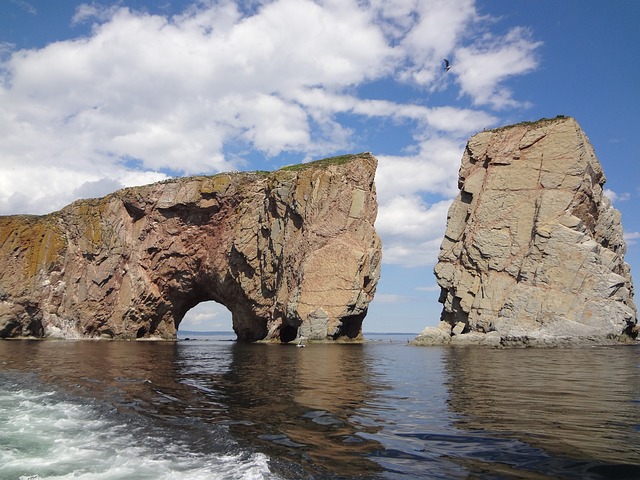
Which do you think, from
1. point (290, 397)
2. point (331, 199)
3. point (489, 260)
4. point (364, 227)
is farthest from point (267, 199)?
point (290, 397)

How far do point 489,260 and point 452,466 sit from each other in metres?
49.6

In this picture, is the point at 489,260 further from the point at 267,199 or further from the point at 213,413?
the point at 213,413

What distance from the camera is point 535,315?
1912 inches

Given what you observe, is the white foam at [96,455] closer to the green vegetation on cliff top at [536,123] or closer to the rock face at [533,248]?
the rock face at [533,248]

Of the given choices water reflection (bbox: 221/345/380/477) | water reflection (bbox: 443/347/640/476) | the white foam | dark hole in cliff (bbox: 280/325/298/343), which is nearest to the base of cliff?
water reflection (bbox: 443/347/640/476)

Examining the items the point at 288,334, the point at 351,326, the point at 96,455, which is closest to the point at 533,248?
the point at 351,326

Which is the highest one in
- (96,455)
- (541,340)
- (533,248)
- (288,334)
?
(533,248)

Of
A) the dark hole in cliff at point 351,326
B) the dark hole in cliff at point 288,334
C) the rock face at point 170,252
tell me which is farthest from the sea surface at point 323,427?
the dark hole in cliff at point 288,334

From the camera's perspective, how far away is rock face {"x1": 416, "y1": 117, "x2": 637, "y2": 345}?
47.4m

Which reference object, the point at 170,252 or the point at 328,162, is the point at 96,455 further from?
the point at 170,252

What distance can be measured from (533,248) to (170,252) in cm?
4832

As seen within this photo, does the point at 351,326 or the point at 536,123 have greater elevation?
the point at 536,123

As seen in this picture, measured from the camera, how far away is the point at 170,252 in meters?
69.2

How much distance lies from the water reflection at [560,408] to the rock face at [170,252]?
3920cm
